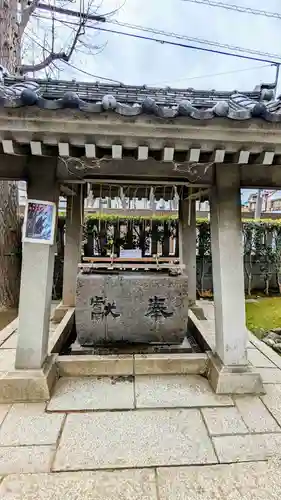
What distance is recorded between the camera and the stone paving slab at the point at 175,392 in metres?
2.92

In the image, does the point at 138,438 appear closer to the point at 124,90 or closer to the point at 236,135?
the point at 236,135

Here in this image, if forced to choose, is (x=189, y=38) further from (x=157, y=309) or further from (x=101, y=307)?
(x=101, y=307)

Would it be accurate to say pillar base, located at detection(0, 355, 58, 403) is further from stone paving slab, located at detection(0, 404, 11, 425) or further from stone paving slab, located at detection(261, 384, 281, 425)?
stone paving slab, located at detection(261, 384, 281, 425)

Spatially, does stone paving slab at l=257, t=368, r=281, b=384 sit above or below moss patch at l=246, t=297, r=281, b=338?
below

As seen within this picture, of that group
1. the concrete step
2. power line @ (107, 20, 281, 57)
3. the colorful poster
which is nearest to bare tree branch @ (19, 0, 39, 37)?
power line @ (107, 20, 281, 57)

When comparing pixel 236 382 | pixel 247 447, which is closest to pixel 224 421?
pixel 247 447

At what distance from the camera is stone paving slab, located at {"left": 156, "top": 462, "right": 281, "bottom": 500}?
193 cm

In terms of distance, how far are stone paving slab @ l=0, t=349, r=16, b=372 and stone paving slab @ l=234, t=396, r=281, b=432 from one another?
8.51 ft

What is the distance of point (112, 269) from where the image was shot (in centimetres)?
427

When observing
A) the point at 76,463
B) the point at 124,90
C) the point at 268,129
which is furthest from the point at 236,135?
the point at 76,463

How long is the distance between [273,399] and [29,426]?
2396 millimetres

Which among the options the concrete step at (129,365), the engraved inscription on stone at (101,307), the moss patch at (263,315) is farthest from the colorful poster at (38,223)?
the moss patch at (263,315)

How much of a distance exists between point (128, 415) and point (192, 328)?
2.34m

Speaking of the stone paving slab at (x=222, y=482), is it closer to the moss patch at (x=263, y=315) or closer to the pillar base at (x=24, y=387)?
the pillar base at (x=24, y=387)
